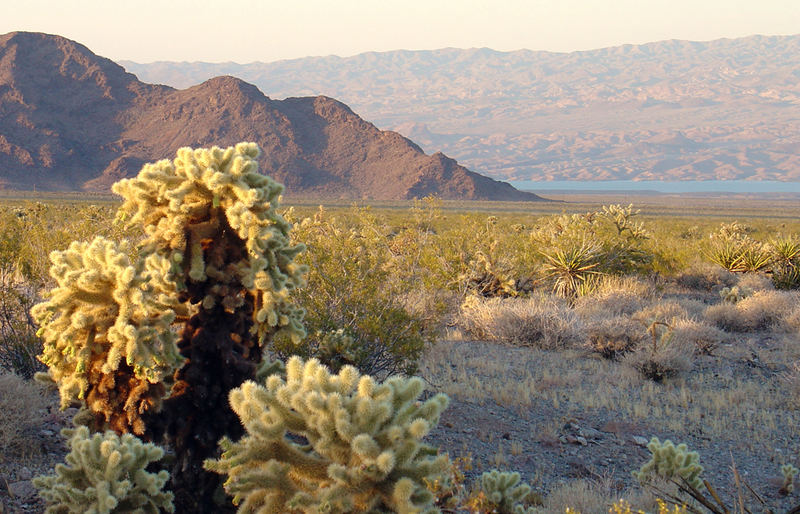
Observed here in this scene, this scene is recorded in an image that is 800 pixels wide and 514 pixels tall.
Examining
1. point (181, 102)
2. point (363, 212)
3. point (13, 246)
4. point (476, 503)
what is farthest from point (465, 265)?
point (181, 102)

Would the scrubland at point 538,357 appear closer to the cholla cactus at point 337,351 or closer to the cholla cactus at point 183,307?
the cholla cactus at point 337,351

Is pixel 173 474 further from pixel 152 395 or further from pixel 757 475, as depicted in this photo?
pixel 757 475

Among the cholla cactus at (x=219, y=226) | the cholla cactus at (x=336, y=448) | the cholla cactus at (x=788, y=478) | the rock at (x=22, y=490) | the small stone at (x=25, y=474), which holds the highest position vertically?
the cholla cactus at (x=219, y=226)

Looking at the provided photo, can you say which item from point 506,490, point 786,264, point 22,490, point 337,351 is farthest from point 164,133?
point 506,490

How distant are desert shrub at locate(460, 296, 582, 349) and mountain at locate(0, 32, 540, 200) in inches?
3127

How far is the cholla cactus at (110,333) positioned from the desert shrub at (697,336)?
7627mm

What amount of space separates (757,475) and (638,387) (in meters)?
2.44

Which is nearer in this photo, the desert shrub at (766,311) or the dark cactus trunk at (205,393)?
the dark cactus trunk at (205,393)

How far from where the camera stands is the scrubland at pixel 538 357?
5.80 meters

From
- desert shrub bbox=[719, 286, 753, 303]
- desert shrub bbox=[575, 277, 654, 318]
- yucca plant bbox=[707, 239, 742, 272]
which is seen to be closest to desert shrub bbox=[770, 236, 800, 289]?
yucca plant bbox=[707, 239, 742, 272]

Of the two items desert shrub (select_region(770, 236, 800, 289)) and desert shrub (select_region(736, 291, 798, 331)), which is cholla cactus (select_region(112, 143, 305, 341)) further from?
desert shrub (select_region(770, 236, 800, 289))

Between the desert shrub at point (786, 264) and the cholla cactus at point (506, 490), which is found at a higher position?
the desert shrub at point (786, 264)

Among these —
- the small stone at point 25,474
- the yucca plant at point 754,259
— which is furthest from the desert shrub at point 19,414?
the yucca plant at point 754,259

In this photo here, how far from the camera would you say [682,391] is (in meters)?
8.23
